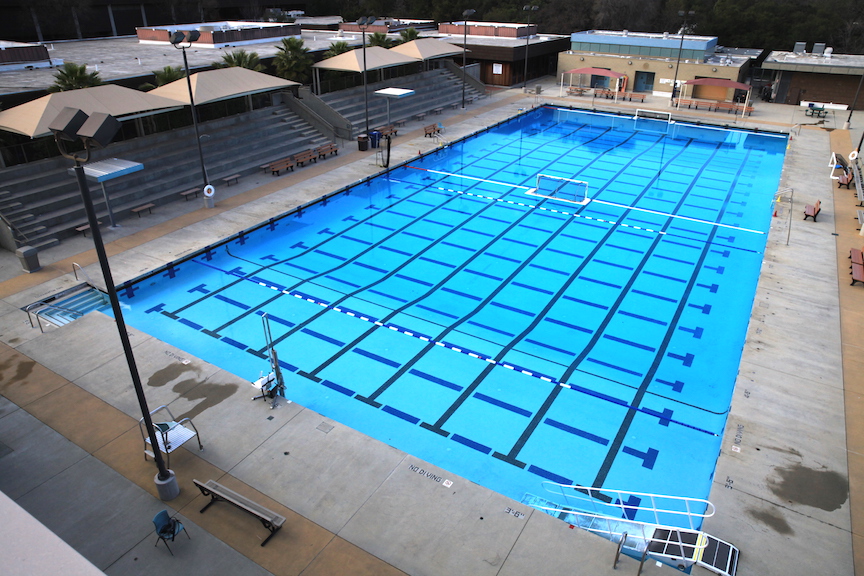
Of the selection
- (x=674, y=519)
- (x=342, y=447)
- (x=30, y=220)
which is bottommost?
(x=674, y=519)

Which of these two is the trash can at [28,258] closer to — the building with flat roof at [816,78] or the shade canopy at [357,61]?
the shade canopy at [357,61]

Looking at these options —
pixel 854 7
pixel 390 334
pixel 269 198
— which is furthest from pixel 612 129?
pixel 854 7

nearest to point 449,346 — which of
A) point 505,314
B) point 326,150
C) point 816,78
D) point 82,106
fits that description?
point 505,314

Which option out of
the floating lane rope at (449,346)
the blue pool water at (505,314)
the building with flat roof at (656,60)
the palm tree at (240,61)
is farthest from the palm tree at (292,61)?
the building with flat roof at (656,60)

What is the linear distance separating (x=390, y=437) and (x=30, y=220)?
12031mm

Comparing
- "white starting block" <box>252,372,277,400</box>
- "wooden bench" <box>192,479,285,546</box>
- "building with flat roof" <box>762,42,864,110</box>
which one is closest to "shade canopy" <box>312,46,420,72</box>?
"white starting block" <box>252,372,277,400</box>

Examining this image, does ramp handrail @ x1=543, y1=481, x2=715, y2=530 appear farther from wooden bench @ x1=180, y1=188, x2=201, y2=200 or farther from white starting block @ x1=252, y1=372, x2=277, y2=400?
wooden bench @ x1=180, y1=188, x2=201, y2=200

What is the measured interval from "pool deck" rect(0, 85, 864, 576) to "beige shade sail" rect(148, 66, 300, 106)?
804 cm

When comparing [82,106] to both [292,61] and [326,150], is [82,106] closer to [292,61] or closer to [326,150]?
[326,150]

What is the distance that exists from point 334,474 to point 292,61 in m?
21.4

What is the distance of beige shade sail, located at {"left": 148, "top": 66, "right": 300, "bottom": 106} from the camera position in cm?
1808

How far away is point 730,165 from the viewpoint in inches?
934

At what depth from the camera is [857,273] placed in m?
13.6

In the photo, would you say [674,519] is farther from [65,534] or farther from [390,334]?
[65,534]
